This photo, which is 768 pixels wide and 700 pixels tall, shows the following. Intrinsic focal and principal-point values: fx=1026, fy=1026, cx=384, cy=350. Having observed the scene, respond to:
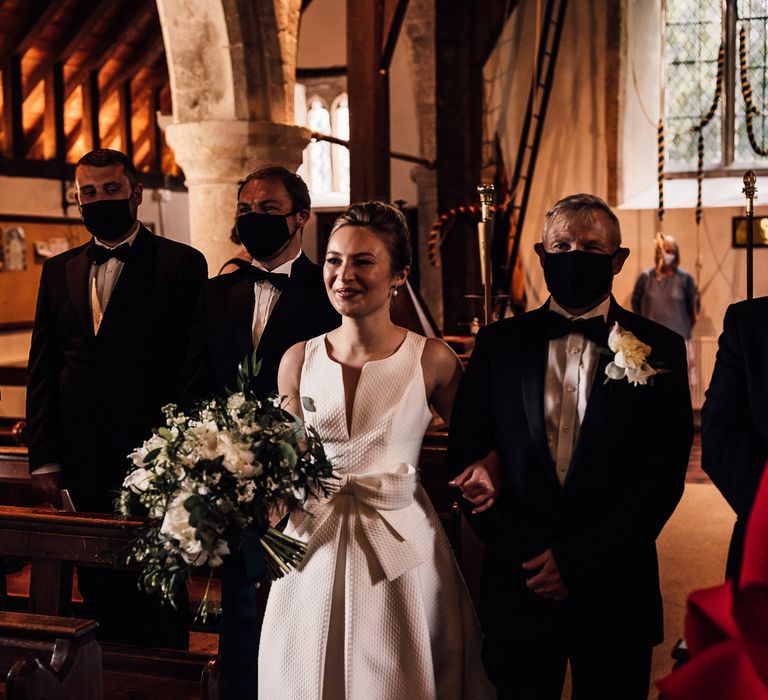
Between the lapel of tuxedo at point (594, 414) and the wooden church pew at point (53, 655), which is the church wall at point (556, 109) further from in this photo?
the wooden church pew at point (53, 655)

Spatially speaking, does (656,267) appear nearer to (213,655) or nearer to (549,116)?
(549,116)

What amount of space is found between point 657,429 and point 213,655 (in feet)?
4.04

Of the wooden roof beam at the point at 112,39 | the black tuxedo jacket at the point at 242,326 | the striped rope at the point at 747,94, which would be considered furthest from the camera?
the wooden roof beam at the point at 112,39

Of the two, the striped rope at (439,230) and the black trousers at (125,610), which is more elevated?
the striped rope at (439,230)

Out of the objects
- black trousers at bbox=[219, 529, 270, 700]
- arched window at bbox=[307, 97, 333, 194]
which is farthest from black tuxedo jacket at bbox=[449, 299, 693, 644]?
arched window at bbox=[307, 97, 333, 194]

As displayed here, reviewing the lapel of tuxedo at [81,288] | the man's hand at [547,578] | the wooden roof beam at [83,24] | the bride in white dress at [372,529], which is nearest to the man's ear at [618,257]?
the bride in white dress at [372,529]

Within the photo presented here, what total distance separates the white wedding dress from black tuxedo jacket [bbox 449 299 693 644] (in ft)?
0.41

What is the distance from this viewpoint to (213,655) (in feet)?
8.46

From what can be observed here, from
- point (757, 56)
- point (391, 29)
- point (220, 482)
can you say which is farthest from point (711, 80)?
point (220, 482)

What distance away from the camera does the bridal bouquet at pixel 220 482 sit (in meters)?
2.07

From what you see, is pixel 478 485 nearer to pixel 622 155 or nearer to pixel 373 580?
pixel 373 580

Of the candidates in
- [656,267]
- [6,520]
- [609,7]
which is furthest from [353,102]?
[6,520]

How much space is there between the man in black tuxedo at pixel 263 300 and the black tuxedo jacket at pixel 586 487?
0.71 m

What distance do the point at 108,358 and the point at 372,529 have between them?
122cm
